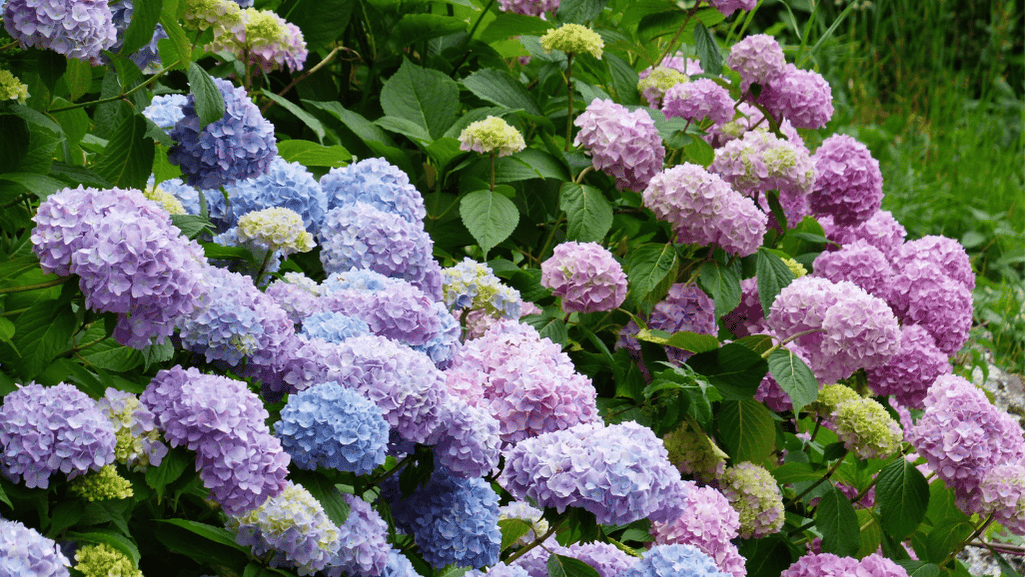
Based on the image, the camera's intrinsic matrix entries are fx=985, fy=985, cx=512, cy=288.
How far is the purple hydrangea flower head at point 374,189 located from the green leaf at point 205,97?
1.94 feet

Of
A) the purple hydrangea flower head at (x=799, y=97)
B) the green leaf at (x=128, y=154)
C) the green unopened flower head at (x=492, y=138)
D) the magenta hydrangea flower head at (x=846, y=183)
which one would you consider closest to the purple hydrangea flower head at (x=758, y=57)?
the purple hydrangea flower head at (x=799, y=97)

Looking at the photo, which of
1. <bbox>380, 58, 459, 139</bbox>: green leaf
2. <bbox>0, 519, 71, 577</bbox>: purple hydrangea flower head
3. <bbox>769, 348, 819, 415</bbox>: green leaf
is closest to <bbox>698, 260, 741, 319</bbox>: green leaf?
<bbox>769, 348, 819, 415</bbox>: green leaf

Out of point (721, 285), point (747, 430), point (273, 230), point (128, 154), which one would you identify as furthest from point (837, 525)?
point (128, 154)

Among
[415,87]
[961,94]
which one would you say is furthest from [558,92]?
[961,94]

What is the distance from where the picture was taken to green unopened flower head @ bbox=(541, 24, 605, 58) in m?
2.76

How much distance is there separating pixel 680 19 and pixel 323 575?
7.64 ft

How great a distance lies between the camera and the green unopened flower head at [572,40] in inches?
109

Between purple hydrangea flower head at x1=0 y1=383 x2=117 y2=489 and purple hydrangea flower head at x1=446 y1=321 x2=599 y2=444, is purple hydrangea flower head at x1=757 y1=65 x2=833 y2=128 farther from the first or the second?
purple hydrangea flower head at x1=0 y1=383 x2=117 y2=489

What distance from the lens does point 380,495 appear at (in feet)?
6.00

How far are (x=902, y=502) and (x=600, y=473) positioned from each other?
1.18 m

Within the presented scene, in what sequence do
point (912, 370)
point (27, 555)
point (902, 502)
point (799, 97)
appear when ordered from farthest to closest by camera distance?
1. point (799, 97)
2. point (912, 370)
3. point (902, 502)
4. point (27, 555)

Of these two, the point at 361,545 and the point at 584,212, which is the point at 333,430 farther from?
the point at 584,212

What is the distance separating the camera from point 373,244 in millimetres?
2152

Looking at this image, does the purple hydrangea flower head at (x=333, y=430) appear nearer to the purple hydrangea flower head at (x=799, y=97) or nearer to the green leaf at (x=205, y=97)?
the green leaf at (x=205, y=97)
